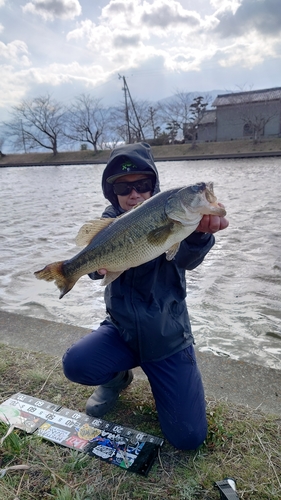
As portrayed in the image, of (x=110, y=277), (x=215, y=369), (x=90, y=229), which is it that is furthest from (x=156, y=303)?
(x=215, y=369)

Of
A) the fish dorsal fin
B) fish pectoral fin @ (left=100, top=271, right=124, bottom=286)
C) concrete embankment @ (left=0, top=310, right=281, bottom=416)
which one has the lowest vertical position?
concrete embankment @ (left=0, top=310, right=281, bottom=416)

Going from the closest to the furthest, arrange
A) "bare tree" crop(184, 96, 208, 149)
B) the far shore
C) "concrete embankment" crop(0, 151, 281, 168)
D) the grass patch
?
the grass patch, "concrete embankment" crop(0, 151, 281, 168), the far shore, "bare tree" crop(184, 96, 208, 149)

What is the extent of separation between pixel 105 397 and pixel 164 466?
663mm

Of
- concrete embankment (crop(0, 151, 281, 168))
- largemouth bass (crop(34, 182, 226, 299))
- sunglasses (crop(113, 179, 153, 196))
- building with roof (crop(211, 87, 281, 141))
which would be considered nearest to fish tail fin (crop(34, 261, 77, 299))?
largemouth bass (crop(34, 182, 226, 299))

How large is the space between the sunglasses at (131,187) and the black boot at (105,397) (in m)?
1.53

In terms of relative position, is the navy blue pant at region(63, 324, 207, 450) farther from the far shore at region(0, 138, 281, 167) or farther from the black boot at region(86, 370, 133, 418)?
the far shore at region(0, 138, 281, 167)

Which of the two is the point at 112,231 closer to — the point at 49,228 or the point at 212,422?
the point at 212,422

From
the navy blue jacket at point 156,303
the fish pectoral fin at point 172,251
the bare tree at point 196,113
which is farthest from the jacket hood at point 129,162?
the bare tree at point 196,113

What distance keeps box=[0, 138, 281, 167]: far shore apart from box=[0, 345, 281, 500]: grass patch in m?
34.1

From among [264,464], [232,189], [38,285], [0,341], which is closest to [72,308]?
[38,285]

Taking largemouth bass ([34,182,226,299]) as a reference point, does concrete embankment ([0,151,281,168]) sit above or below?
below

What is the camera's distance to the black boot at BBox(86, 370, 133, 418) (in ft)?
8.67

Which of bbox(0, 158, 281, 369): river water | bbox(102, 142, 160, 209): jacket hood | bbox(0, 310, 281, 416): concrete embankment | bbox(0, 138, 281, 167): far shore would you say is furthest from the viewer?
bbox(0, 138, 281, 167): far shore

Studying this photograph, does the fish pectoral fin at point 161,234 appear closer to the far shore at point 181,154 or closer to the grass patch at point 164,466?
the grass patch at point 164,466
